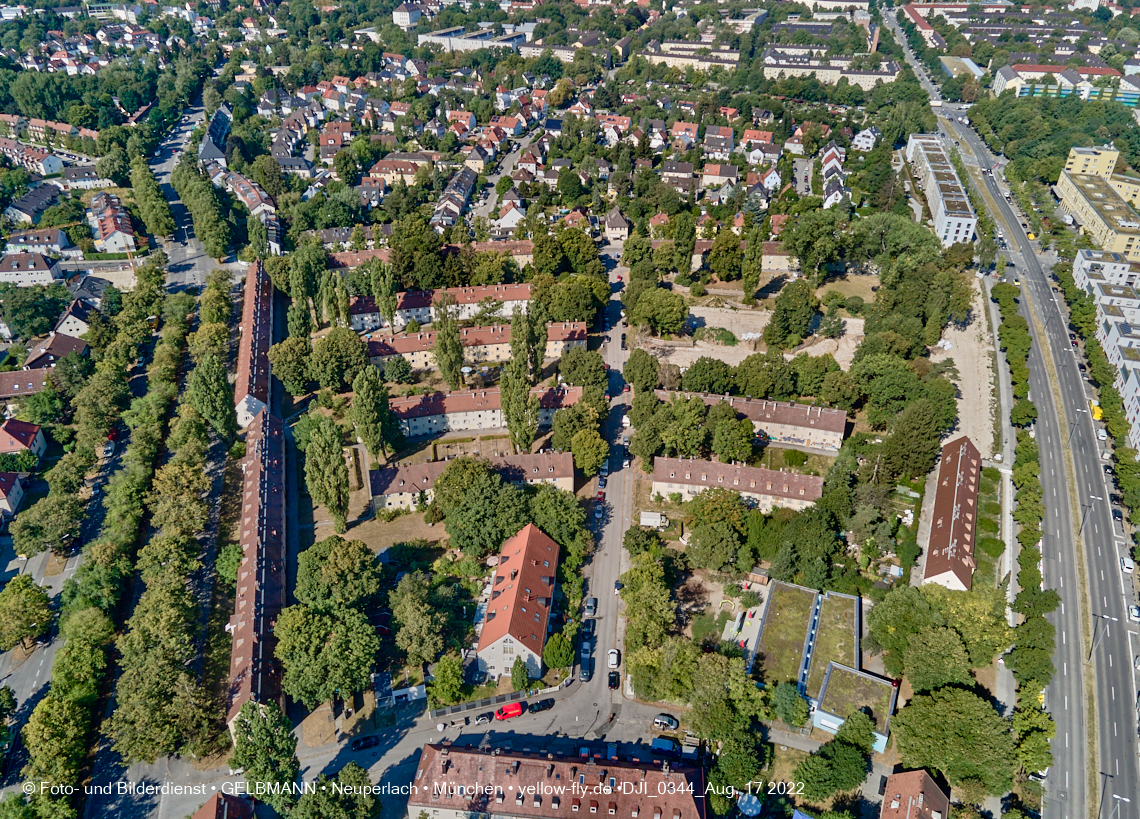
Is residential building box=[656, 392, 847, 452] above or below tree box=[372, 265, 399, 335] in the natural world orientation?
below

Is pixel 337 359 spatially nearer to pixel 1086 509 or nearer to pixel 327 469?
pixel 327 469

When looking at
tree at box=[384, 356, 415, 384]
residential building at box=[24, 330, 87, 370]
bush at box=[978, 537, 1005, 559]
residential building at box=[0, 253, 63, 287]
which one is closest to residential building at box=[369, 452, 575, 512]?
tree at box=[384, 356, 415, 384]

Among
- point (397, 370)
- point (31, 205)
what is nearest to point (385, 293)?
point (397, 370)

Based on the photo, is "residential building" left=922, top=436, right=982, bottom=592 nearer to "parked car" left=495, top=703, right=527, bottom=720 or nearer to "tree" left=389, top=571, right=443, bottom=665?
"parked car" left=495, top=703, right=527, bottom=720

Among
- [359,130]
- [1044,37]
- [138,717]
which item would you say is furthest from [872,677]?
[1044,37]

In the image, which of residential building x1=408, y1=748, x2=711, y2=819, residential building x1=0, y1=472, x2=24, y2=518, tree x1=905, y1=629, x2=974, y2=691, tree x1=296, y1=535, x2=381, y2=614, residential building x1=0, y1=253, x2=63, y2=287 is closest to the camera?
residential building x1=408, y1=748, x2=711, y2=819

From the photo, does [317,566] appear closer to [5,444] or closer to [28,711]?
[28,711]
